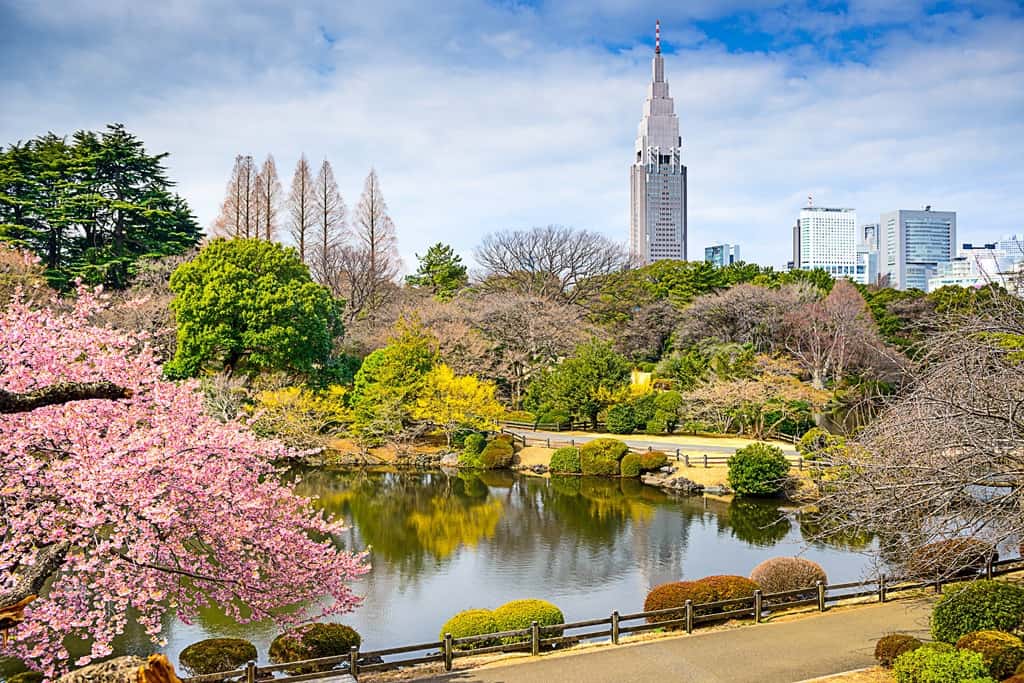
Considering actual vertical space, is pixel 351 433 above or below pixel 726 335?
below

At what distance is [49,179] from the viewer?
42156mm

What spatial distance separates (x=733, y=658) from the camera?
A: 459 inches

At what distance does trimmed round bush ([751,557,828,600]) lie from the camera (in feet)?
49.8

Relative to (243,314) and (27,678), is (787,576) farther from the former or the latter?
(243,314)

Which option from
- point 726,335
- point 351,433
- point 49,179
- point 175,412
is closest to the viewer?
point 175,412


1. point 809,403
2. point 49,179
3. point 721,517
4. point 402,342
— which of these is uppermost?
point 49,179

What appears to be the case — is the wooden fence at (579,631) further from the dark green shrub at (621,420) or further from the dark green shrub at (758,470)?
the dark green shrub at (621,420)

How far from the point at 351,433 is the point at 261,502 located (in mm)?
25715

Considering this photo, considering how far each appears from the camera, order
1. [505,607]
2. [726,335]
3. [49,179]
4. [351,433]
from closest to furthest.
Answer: [505,607] < [351,433] < [49,179] < [726,335]

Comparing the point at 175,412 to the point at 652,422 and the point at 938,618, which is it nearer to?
the point at 938,618

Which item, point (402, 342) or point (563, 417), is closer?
point (402, 342)

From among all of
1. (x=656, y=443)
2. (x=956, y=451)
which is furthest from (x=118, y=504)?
(x=656, y=443)

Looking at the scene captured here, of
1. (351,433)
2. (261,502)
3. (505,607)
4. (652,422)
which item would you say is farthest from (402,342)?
(261,502)

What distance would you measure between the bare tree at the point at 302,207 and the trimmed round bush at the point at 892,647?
46.0 m
